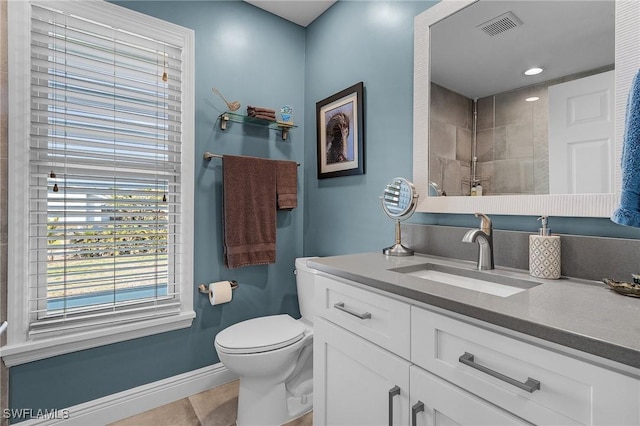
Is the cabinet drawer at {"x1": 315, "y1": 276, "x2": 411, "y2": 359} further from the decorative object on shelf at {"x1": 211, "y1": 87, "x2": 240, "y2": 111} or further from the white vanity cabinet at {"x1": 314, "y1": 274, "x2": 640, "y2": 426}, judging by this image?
the decorative object on shelf at {"x1": 211, "y1": 87, "x2": 240, "y2": 111}

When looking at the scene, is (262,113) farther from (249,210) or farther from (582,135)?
(582,135)

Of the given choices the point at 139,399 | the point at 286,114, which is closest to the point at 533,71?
the point at 286,114

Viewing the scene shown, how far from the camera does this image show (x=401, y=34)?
5.27 feet

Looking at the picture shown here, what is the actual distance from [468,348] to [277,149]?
1.83 meters

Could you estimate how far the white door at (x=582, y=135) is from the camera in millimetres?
960

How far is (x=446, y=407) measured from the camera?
2.53 ft

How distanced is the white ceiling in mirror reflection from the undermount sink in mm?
715

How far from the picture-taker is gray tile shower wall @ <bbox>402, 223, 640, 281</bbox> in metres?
0.91

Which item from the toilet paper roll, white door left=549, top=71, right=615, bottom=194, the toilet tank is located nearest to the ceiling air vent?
white door left=549, top=71, right=615, bottom=194

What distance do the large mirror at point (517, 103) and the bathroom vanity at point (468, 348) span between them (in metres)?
0.31

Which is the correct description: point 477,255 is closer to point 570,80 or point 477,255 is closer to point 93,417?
point 570,80

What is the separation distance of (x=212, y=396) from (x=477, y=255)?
1.71 m

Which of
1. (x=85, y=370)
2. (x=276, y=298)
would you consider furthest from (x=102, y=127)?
(x=276, y=298)

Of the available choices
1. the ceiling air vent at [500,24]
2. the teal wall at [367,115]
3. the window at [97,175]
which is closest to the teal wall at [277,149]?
the teal wall at [367,115]
